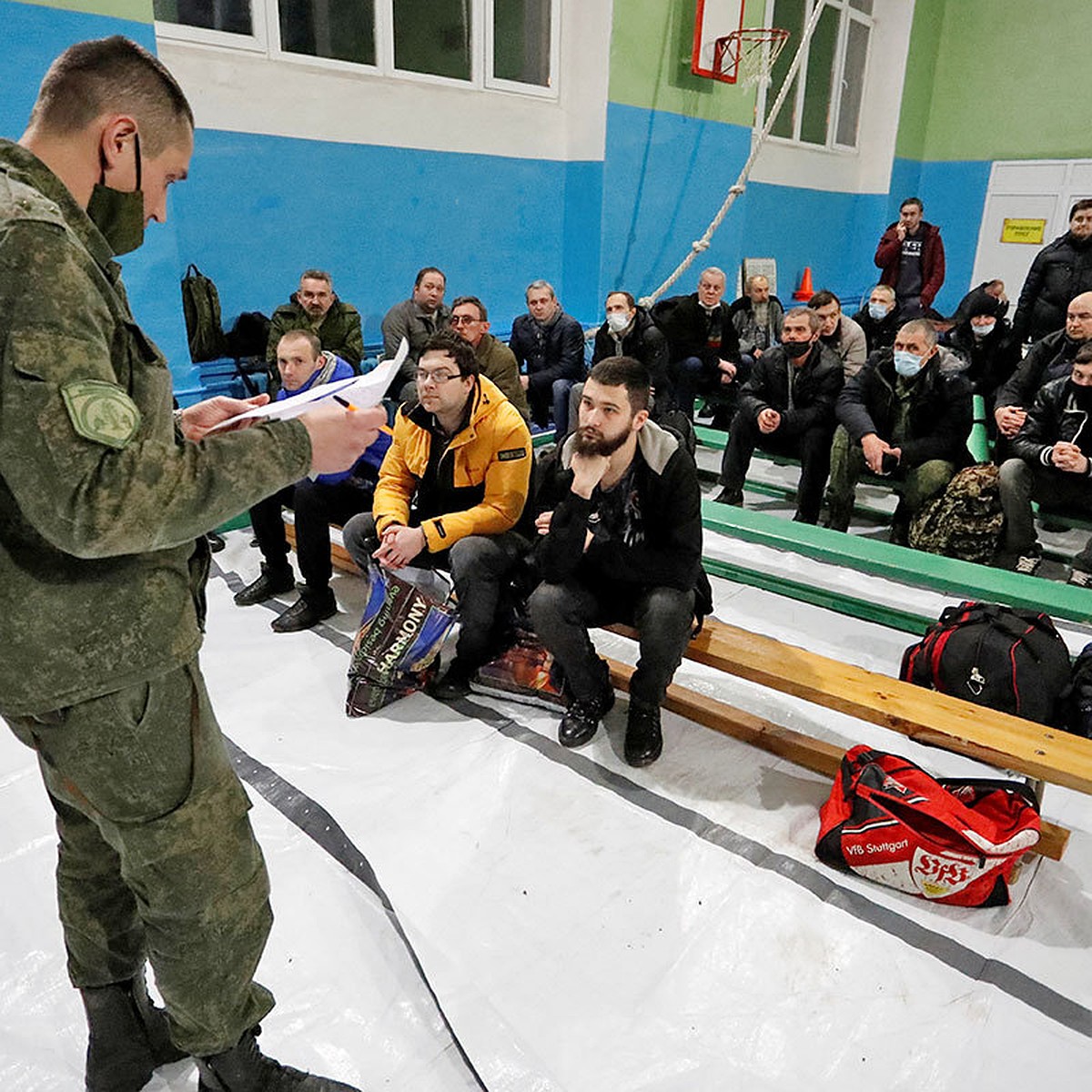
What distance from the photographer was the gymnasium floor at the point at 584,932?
4.72 feet

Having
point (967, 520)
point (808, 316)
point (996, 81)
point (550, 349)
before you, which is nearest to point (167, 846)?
point (967, 520)

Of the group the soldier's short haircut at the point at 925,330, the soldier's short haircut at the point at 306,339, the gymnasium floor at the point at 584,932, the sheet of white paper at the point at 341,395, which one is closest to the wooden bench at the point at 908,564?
the gymnasium floor at the point at 584,932

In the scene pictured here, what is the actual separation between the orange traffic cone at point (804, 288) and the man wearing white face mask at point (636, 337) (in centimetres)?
367

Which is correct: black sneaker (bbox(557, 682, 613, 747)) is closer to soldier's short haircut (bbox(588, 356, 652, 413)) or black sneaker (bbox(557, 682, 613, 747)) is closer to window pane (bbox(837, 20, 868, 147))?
soldier's short haircut (bbox(588, 356, 652, 413))

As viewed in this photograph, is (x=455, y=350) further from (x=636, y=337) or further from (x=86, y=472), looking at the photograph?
(x=636, y=337)

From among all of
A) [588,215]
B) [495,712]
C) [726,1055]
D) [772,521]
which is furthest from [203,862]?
[588,215]

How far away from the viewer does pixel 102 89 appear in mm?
925

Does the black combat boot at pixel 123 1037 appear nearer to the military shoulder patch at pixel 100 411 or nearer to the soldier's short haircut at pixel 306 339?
the military shoulder patch at pixel 100 411

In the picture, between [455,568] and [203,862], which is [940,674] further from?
[203,862]

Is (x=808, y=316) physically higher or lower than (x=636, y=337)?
higher

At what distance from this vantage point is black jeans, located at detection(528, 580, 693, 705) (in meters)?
2.16

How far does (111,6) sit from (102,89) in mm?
2764

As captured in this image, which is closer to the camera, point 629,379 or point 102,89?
point 102,89

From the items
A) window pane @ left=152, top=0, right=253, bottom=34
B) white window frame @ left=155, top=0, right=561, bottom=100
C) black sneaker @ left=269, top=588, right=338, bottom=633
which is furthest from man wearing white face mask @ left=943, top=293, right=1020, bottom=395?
window pane @ left=152, top=0, right=253, bottom=34
